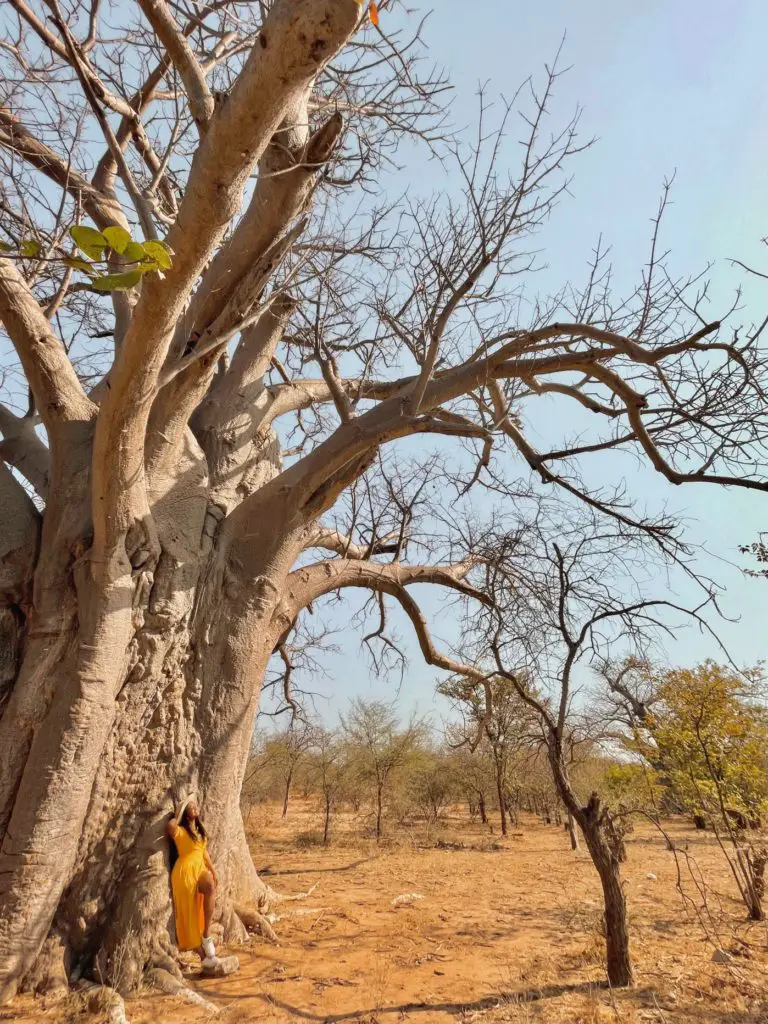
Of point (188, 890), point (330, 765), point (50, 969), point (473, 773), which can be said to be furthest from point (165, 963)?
point (473, 773)

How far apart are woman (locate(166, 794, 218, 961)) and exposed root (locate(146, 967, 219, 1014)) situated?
13cm

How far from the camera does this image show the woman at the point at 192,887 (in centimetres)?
301

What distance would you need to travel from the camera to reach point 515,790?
14.2 m

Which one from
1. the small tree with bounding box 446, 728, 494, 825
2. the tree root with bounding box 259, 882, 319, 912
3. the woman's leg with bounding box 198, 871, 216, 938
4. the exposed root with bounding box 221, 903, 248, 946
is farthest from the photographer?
the small tree with bounding box 446, 728, 494, 825

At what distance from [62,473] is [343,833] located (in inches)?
457

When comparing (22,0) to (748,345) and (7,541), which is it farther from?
(748,345)

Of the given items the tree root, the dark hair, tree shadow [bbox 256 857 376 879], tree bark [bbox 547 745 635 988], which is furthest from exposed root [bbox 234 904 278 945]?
tree shadow [bbox 256 857 376 879]

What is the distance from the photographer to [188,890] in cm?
306

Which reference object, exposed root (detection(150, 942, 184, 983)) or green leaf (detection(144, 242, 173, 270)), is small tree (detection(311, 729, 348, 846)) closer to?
exposed root (detection(150, 942, 184, 983))

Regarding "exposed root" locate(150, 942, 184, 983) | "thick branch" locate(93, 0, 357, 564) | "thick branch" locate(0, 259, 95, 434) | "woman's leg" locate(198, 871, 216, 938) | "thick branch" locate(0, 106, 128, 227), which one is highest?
"thick branch" locate(0, 106, 128, 227)

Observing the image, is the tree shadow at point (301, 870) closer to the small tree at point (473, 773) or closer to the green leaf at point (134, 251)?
the small tree at point (473, 773)

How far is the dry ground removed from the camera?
106 inches

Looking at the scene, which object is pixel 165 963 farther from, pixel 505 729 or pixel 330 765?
pixel 330 765

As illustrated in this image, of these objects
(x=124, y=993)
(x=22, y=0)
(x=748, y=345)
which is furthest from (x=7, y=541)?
(x=748, y=345)
